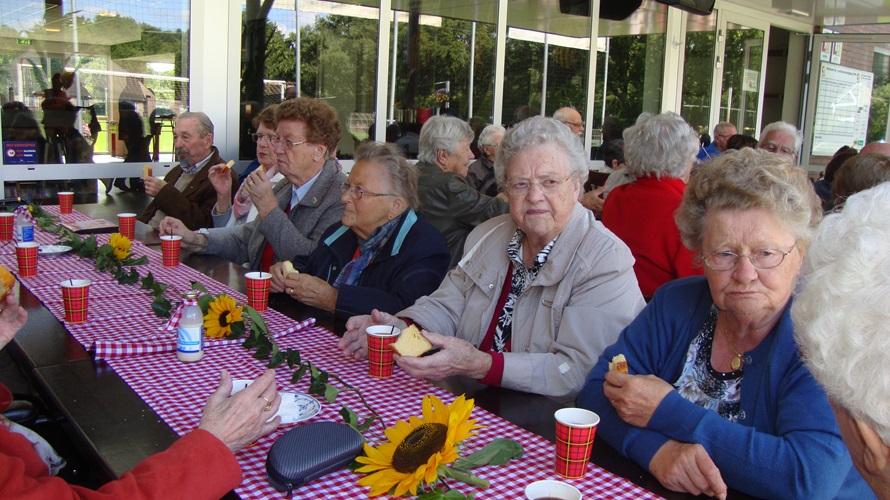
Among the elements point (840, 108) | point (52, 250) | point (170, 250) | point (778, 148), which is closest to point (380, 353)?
point (170, 250)

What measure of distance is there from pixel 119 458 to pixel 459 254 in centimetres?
233

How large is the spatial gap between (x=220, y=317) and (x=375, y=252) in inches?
31.5

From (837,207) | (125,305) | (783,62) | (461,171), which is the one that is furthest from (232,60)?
(783,62)

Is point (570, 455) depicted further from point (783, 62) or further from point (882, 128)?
point (882, 128)

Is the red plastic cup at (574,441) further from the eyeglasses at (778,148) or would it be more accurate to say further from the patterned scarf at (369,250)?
the eyeglasses at (778,148)

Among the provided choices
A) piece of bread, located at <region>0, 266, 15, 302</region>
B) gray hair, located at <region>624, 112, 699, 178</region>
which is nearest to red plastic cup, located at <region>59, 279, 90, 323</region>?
piece of bread, located at <region>0, 266, 15, 302</region>

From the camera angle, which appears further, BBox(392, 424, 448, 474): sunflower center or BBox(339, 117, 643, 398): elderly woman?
BBox(339, 117, 643, 398): elderly woman

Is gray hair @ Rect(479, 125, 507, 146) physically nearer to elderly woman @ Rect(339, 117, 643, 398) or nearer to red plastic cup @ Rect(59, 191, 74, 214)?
red plastic cup @ Rect(59, 191, 74, 214)

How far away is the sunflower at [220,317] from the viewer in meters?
2.17

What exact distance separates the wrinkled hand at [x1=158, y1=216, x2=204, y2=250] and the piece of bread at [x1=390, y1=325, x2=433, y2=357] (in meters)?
2.06

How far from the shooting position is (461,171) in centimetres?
485

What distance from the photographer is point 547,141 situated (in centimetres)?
232

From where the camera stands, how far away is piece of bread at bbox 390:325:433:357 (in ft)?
5.94

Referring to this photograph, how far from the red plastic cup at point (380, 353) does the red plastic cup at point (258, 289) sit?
0.72 m
